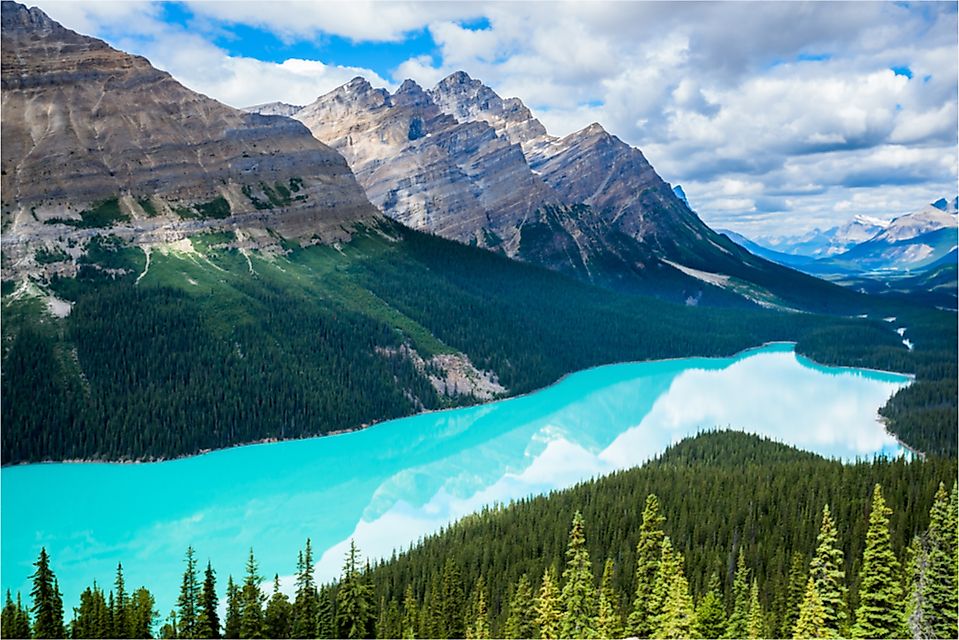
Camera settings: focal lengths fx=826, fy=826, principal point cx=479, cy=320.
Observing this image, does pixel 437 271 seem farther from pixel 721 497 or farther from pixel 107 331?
pixel 721 497

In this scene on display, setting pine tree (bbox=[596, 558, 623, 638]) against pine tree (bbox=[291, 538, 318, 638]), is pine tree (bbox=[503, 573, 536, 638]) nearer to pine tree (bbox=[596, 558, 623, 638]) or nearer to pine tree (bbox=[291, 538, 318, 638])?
pine tree (bbox=[596, 558, 623, 638])

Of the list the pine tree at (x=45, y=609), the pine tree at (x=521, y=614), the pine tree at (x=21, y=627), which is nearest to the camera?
the pine tree at (x=21, y=627)

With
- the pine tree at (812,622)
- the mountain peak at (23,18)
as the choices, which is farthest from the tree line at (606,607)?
the mountain peak at (23,18)

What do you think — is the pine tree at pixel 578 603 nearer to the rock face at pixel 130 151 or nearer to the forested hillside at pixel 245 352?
the forested hillside at pixel 245 352

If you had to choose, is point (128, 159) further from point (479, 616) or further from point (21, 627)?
point (479, 616)

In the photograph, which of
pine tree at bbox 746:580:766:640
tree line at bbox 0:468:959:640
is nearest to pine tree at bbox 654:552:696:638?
tree line at bbox 0:468:959:640
